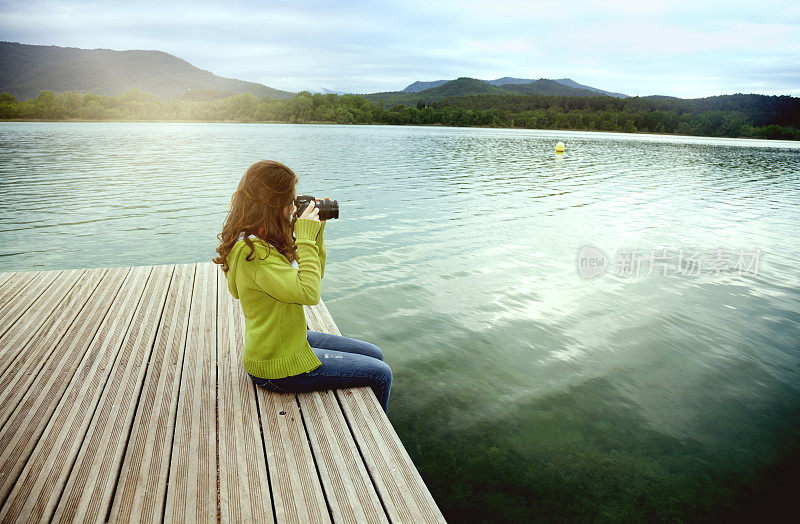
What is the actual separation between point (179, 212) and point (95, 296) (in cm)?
846

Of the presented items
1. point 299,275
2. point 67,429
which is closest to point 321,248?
point 299,275

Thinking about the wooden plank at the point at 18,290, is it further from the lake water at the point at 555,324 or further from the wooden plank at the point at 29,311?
the lake water at the point at 555,324

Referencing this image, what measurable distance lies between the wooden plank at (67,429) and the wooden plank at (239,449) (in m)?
0.81

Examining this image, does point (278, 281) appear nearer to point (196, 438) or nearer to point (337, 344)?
point (337, 344)

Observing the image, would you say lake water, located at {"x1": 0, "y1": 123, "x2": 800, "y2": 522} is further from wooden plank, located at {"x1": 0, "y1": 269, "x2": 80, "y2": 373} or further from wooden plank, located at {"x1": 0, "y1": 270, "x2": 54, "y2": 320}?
wooden plank, located at {"x1": 0, "y1": 269, "x2": 80, "y2": 373}

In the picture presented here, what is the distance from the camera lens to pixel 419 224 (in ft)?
39.1

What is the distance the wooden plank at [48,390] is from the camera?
2564 millimetres

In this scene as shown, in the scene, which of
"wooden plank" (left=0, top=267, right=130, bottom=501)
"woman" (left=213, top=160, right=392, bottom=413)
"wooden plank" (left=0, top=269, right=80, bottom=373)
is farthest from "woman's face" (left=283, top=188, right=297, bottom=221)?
"wooden plank" (left=0, top=269, right=80, bottom=373)

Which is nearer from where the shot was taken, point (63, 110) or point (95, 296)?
point (95, 296)

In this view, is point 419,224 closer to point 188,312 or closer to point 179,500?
point 188,312

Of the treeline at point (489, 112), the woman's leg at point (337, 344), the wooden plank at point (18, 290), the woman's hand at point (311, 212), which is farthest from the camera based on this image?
the treeline at point (489, 112)

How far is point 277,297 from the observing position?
8.68 feet

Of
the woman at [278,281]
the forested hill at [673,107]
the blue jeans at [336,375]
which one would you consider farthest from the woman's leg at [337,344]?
the forested hill at [673,107]

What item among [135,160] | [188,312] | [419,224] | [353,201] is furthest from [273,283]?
[135,160]
